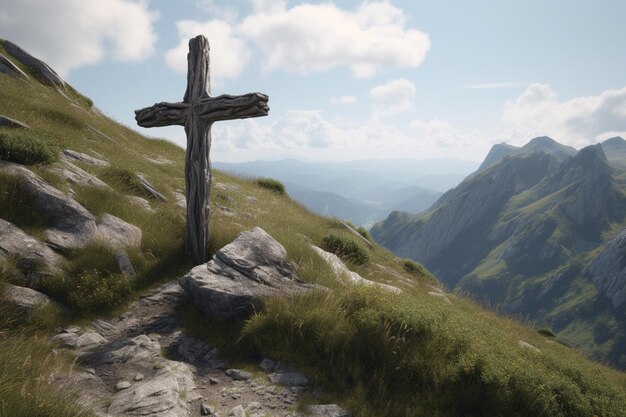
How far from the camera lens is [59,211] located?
9.70 metres

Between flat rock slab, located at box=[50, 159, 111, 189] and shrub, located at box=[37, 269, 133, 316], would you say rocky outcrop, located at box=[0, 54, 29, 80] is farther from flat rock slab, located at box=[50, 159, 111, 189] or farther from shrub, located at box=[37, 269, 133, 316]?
shrub, located at box=[37, 269, 133, 316]

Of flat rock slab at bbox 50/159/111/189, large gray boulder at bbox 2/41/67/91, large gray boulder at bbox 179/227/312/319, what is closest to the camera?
large gray boulder at bbox 179/227/312/319

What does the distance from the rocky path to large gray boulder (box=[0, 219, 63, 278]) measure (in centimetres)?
191

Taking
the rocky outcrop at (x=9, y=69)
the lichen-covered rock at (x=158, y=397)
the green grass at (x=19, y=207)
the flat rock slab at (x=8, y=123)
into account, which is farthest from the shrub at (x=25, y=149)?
the rocky outcrop at (x=9, y=69)

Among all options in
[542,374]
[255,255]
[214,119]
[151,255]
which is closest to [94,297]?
[151,255]

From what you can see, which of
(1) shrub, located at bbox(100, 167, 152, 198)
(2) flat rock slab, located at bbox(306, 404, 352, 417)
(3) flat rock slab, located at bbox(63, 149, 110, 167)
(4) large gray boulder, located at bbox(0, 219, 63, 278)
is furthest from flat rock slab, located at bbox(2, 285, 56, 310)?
(3) flat rock slab, located at bbox(63, 149, 110, 167)

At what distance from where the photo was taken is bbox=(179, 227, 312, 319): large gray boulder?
8.10 meters

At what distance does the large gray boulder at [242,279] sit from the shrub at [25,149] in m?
6.81

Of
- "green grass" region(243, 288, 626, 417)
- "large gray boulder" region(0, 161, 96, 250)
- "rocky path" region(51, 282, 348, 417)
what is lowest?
"rocky path" region(51, 282, 348, 417)

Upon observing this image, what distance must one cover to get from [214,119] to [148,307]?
205 inches

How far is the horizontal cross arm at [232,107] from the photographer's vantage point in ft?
29.9

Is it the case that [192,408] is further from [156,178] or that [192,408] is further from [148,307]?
[156,178]

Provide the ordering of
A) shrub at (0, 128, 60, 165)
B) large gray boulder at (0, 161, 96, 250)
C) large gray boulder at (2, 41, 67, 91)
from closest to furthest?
large gray boulder at (0, 161, 96, 250) → shrub at (0, 128, 60, 165) → large gray boulder at (2, 41, 67, 91)

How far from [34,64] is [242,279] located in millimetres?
30975
